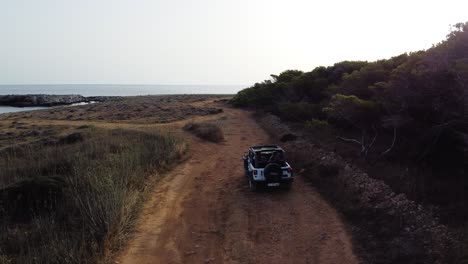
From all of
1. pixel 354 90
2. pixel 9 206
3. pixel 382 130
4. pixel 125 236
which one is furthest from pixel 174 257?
pixel 354 90

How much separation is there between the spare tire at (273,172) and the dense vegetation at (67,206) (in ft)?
14.1

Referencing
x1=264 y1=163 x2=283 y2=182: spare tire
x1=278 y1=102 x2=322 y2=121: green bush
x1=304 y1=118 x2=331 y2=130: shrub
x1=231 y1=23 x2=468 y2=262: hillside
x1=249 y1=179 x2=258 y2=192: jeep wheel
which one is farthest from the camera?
x1=278 y1=102 x2=322 y2=121: green bush

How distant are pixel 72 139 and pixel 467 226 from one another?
21.8 meters

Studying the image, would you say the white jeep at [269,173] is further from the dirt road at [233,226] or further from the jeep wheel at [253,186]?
the dirt road at [233,226]

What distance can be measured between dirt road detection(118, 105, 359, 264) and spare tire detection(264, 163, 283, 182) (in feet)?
1.88

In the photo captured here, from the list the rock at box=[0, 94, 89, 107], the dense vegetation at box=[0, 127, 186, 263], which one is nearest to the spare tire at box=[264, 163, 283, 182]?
the dense vegetation at box=[0, 127, 186, 263]

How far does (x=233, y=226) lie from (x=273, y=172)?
358 centimetres

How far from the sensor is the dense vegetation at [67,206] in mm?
8398

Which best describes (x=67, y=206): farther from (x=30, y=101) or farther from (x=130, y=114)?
(x=30, y=101)

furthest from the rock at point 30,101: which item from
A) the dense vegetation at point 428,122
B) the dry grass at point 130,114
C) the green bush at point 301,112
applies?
the dense vegetation at point 428,122

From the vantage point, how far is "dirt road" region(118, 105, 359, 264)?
935 cm

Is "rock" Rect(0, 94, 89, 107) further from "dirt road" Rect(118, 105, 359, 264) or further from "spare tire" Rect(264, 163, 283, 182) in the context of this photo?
"spare tire" Rect(264, 163, 283, 182)

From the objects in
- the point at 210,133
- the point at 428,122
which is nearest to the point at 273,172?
the point at 428,122

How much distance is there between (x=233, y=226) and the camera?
11289 mm
